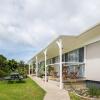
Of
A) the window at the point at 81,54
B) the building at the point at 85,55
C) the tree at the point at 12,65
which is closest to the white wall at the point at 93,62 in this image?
the building at the point at 85,55

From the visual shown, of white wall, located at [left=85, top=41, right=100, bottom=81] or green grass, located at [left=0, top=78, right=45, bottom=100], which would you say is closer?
green grass, located at [left=0, top=78, right=45, bottom=100]

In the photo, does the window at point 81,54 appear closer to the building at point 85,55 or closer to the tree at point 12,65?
the building at point 85,55

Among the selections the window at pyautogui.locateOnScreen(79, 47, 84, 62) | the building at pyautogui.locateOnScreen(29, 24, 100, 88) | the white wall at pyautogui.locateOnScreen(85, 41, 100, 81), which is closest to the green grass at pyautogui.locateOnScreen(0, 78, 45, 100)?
the building at pyautogui.locateOnScreen(29, 24, 100, 88)

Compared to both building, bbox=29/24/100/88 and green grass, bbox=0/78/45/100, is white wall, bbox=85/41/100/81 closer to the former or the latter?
building, bbox=29/24/100/88

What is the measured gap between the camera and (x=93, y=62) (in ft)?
68.7

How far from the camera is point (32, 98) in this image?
15070mm

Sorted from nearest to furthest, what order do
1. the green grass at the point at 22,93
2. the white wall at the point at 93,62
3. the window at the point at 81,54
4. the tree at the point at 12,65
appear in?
the green grass at the point at 22,93, the white wall at the point at 93,62, the window at the point at 81,54, the tree at the point at 12,65

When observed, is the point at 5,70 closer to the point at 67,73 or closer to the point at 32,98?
the point at 67,73

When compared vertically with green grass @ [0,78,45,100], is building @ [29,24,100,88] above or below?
above

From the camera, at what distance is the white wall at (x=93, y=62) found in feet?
65.8

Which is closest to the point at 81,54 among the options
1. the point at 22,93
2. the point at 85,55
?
the point at 85,55

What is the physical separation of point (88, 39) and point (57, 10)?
349 centimetres

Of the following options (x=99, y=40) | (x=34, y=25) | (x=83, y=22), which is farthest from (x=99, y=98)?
(x=34, y=25)

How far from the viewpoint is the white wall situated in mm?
20062
